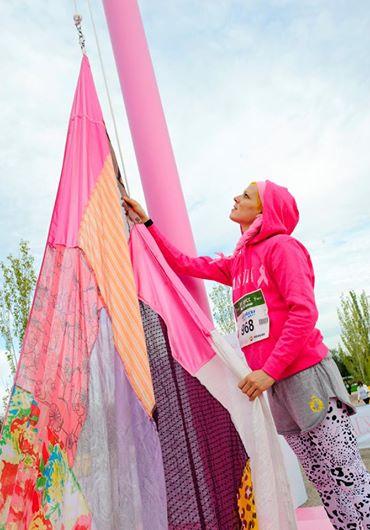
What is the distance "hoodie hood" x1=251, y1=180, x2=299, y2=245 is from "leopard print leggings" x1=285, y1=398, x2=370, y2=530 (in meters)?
0.61

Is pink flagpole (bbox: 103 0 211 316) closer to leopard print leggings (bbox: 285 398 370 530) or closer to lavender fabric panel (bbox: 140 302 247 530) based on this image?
lavender fabric panel (bbox: 140 302 247 530)

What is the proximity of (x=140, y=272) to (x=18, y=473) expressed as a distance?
730 millimetres

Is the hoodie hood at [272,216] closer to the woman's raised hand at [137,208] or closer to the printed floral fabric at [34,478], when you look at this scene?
the woman's raised hand at [137,208]

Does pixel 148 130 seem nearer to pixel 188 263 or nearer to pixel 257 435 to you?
pixel 188 263

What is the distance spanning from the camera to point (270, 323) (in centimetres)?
159

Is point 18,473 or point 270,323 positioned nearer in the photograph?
point 18,473

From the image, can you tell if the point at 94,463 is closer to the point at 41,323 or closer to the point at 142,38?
the point at 41,323

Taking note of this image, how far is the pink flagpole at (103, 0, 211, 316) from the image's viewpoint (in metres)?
2.01

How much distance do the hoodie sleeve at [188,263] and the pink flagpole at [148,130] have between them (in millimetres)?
59

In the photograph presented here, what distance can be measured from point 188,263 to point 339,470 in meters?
0.91

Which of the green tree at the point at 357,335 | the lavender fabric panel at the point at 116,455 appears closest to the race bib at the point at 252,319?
the lavender fabric panel at the point at 116,455

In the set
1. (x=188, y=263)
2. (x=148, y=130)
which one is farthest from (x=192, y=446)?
(x=148, y=130)

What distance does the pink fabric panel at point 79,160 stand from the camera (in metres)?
1.62

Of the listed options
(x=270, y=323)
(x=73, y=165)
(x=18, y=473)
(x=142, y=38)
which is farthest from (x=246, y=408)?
(x=142, y=38)
